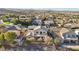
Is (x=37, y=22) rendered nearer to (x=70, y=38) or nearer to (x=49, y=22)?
(x=49, y=22)

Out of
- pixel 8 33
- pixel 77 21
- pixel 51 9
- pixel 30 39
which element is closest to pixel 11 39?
pixel 8 33

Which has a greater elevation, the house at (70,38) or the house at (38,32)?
the house at (38,32)

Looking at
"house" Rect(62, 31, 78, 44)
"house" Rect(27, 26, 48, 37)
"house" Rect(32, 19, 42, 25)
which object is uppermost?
"house" Rect(32, 19, 42, 25)

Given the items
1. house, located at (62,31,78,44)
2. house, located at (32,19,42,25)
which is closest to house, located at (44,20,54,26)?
house, located at (32,19,42,25)

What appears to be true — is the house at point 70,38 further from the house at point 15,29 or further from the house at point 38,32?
the house at point 15,29

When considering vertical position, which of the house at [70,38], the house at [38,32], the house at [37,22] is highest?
the house at [37,22]

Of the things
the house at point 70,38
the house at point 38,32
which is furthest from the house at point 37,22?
the house at point 70,38

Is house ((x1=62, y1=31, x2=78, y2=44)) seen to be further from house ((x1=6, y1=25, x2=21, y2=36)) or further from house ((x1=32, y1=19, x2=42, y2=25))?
house ((x1=6, y1=25, x2=21, y2=36))

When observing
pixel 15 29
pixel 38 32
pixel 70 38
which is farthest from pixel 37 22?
pixel 70 38
